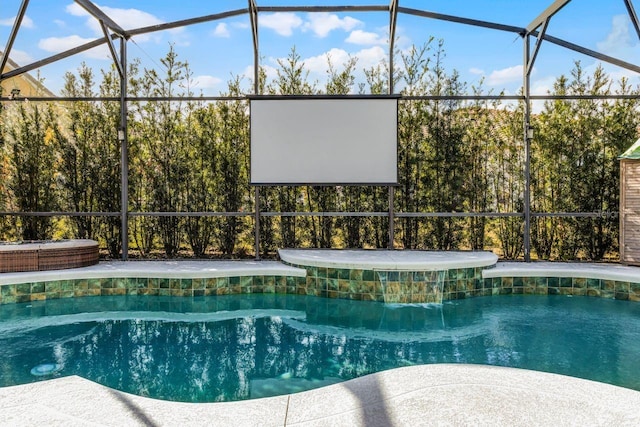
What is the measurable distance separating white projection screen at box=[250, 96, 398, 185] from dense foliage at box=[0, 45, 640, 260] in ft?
1.69

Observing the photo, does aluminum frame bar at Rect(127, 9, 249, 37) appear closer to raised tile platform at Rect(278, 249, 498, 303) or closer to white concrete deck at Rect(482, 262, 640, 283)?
raised tile platform at Rect(278, 249, 498, 303)

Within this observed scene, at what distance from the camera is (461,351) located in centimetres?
341

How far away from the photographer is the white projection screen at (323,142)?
21.4 ft

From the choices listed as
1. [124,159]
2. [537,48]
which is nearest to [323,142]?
[124,159]

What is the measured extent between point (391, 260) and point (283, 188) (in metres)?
2.59

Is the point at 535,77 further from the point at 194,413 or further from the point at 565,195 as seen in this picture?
the point at 194,413

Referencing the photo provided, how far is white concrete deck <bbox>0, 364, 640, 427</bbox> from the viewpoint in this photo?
1728 millimetres

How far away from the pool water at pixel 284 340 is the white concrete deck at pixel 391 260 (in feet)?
1.48

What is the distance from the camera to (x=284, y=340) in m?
3.71

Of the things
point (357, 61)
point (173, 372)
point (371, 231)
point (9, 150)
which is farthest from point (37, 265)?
point (357, 61)

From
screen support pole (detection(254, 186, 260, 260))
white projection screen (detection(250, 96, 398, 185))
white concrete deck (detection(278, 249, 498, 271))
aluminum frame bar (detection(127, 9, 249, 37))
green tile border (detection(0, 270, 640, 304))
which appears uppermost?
aluminum frame bar (detection(127, 9, 249, 37))

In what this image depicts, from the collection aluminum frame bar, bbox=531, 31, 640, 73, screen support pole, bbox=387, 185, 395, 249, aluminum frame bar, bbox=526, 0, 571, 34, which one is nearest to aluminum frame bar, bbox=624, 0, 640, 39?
aluminum frame bar, bbox=531, 31, 640, 73

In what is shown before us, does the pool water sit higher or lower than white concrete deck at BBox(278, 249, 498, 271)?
lower

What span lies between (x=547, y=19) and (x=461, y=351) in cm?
506
